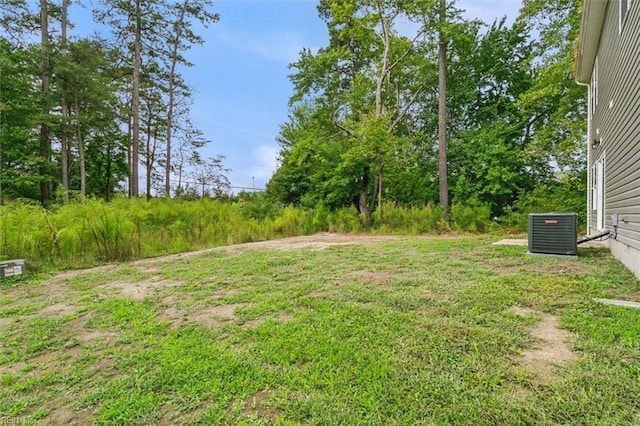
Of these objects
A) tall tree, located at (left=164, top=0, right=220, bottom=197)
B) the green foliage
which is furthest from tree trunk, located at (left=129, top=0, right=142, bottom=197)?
the green foliage

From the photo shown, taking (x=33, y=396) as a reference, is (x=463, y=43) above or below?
above

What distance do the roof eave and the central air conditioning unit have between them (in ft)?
11.4

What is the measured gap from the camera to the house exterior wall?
328 cm

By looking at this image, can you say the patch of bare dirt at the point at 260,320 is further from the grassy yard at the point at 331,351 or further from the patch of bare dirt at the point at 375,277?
the patch of bare dirt at the point at 375,277

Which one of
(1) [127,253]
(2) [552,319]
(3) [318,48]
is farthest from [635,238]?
(3) [318,48]

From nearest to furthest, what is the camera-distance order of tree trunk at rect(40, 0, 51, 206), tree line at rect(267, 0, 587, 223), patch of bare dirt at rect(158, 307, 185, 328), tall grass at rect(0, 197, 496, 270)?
patch of bare dirt at rect(158, 307, 185, 328) < tall grass at rect(0, 197, 496, 270) < tree line at rect(267, 0, 587, 223) < tree trunk at rect(40, 0, 51, 206)

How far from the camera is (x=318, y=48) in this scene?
1223 cm

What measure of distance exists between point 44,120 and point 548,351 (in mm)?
13924

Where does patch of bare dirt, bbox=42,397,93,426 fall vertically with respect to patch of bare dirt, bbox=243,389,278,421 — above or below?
below

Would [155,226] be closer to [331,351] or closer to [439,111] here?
[331,351]

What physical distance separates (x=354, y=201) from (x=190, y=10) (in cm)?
1097

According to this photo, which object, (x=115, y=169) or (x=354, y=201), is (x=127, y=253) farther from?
(x=115, y=169)

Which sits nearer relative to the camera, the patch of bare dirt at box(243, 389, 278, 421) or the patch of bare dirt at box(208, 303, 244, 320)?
the patch of bare dirt at box(243, 389, 278, 421)

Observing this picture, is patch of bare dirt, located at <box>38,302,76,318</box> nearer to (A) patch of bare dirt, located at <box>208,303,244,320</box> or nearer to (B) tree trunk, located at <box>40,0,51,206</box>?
(A) patch of bare dirt, located at <box>208,303,244,320</box>
